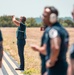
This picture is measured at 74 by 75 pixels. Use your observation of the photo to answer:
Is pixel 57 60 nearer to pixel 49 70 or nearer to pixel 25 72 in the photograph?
pixel 49 70

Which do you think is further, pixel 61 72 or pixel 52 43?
pixel 61 72

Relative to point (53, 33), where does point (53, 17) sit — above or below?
above

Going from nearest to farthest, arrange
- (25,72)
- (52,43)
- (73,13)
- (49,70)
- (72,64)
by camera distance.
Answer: (72,64)
(73,13)
(52,43)
(49,70)
(25,72)

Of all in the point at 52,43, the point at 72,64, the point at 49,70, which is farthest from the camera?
the point at 49,70

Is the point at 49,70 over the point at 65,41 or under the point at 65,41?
under

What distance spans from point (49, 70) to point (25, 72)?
5916mm

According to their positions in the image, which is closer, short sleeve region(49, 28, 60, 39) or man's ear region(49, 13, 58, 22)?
short sleeve region(49, 28, 60, 39)

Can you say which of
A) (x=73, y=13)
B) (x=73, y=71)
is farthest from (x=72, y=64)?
(x=73, y=13)

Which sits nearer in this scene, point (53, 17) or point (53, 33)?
point (53, 33)

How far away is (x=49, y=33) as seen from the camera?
580cm

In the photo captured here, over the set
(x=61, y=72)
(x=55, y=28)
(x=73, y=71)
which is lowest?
(x=61, y=72)

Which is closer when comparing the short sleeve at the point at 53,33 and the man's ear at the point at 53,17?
the short sleeve at the point at 53,33

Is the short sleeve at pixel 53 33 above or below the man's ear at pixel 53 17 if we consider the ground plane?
below

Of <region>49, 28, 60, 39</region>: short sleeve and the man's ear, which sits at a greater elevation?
the man's ear
